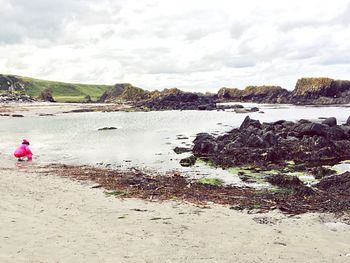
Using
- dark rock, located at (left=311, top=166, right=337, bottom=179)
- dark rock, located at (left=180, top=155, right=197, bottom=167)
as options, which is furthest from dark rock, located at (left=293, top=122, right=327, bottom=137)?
dark rock, located at (left=180, top=155, right=197, bottom=167)

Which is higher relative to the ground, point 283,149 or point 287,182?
point 283,149

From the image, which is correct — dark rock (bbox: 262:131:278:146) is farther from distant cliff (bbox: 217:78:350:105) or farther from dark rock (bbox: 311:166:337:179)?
distant cliff (bbox: 217:78:350:105)

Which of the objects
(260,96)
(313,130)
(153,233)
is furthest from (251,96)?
(153,233)

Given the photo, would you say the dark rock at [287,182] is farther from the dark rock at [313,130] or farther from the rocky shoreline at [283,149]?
the dark rock at [313,130]

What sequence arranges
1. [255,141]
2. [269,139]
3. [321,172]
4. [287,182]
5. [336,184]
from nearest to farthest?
[336,184]
[287,182]
[321,172]
[255,141]
[269,139]

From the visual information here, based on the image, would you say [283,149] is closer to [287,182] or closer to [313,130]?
[313,130]

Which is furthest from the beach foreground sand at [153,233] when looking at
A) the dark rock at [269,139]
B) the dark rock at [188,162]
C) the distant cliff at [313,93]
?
the distant cliff at [313,93]

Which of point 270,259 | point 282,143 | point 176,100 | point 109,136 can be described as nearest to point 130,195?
point 270,259

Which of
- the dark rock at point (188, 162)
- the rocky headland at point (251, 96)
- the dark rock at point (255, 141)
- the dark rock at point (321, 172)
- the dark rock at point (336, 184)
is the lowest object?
the dark rock at point (188, 162)

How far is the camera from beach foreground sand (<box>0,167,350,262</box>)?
974 cm

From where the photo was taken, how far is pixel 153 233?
1146 centimetres

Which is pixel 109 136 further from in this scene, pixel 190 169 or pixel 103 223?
pixel 103 223

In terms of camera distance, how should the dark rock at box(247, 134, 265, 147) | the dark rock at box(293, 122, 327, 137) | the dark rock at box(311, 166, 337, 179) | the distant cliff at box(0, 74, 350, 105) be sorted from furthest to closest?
the distant cliff at box(0, 74, 350, 105), the dark rock at box(293, 122, 327, 137), the dark rock at box(247, 134, 265, 147), the dark rock at box(311, 166, 337, 179)

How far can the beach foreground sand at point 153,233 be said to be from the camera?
32.0 feet
